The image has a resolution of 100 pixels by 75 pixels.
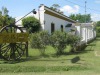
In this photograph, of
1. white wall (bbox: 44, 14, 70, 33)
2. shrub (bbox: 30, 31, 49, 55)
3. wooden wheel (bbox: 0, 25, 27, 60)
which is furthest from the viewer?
white wall (bbox: 44, 14, 70, 33)

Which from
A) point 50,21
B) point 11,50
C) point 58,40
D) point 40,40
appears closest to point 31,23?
point 50,21

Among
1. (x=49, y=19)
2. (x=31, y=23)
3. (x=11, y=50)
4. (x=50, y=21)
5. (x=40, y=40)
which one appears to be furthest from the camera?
(x=50, y=21)

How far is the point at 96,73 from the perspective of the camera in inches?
393

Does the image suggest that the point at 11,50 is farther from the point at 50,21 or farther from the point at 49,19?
the point at 50,21

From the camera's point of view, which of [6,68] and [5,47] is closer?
[6,68]

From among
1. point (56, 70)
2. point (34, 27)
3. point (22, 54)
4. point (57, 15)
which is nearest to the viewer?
point (56, 70)

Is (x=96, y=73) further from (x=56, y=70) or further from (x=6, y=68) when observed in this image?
(x=6, y=68)

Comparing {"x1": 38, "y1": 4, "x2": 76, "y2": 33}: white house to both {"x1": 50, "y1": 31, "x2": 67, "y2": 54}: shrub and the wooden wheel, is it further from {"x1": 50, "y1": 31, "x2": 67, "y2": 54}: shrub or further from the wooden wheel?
the wooden wheel

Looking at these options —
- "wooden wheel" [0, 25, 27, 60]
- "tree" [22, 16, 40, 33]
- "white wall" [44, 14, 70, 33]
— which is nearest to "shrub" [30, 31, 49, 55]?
"wooden wheel" [0, 25, 27, 60]

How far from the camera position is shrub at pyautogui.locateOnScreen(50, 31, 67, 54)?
53.0ft

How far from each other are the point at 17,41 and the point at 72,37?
177 inches

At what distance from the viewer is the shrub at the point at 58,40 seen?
1616 cm

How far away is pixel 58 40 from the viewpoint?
1619 cm

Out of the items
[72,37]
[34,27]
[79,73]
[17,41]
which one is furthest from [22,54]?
[34,27]
